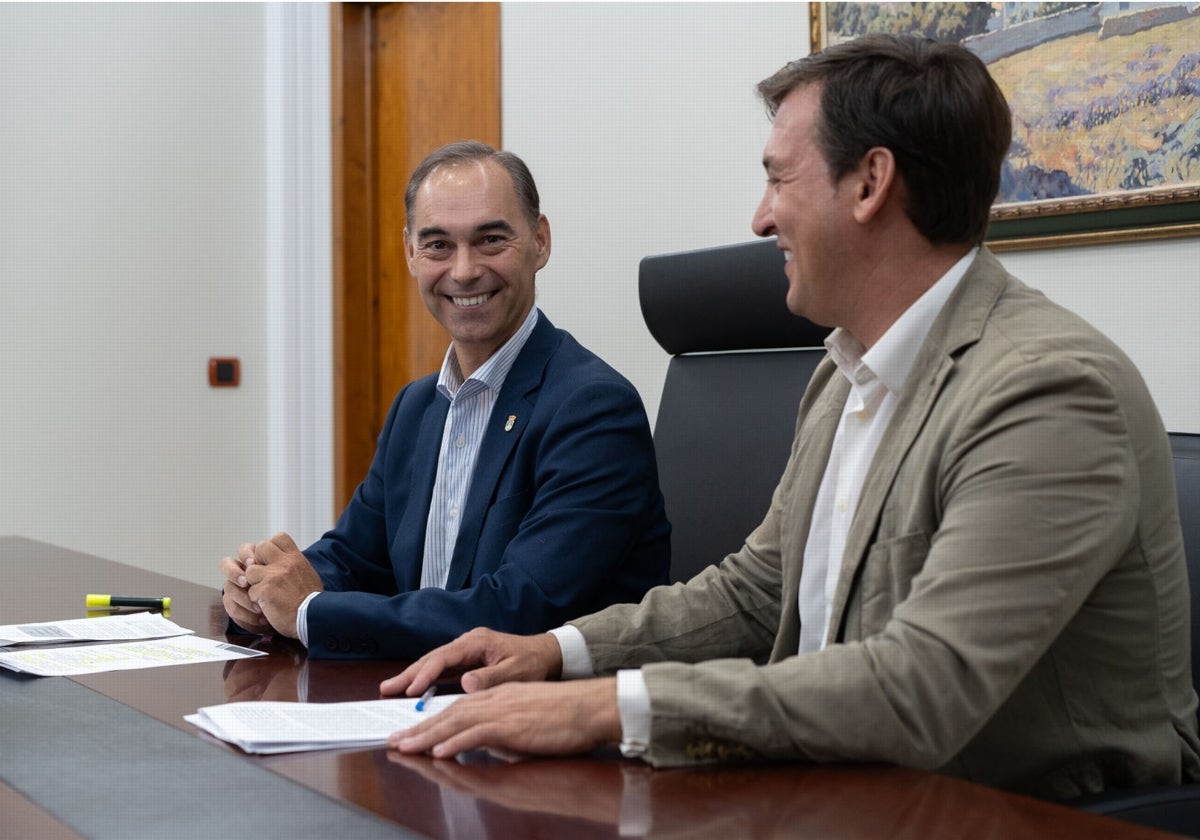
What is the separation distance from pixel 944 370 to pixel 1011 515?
0.19 meters

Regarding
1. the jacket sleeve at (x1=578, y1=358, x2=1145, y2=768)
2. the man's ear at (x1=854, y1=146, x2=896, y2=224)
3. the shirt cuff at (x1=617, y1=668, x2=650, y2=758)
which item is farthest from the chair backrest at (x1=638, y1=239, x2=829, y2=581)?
the shirt cuff at (x1=617, y1=668, x2=650, y2=758)

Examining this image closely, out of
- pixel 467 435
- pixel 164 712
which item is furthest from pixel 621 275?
pixel 164 712

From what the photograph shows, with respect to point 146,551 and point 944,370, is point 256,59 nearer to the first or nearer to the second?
point 146,551

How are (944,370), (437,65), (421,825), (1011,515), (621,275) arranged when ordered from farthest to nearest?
(437,65), (621,275), (944,370), (1011,515), (421,825)

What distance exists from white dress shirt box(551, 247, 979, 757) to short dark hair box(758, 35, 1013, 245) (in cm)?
6

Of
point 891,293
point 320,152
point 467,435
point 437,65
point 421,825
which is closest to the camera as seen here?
point 421,825

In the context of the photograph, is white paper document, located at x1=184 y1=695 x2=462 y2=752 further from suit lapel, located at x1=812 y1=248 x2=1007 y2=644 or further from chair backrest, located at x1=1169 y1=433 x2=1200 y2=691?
chair backrest, located at x1=1169 y1=433 x2=1200 y2=691

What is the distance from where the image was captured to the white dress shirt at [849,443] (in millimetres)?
1213

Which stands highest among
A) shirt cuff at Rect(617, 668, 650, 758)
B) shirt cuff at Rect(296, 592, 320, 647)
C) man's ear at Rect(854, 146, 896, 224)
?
man's ear at Rect(854, 146, 896, 224)

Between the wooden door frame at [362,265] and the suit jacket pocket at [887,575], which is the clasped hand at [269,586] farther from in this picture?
the wooden door frame at [362,265]

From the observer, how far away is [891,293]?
1.24 m

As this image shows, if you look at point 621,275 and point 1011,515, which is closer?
point 1011,515

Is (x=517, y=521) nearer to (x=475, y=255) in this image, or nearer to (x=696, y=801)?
(x=475, y=255)

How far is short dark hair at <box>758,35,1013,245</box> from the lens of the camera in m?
1.17
